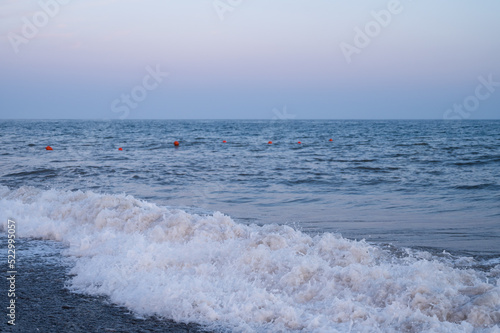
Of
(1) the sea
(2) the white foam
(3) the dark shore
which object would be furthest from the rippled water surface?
(3) the dark shore

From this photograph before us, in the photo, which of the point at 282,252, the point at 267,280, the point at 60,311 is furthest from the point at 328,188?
the point at 60,311

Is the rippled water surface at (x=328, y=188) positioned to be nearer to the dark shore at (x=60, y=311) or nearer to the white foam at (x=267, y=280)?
the white foam at (x=267, y=280)

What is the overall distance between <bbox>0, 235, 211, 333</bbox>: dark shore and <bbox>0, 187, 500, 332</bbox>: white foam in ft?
0.53

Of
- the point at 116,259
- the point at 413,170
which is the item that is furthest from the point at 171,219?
the point at 413,170

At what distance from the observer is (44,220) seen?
850cm

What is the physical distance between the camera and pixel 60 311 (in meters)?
4.41

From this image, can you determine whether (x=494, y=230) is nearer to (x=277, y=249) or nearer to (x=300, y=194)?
(x=277, y=249)

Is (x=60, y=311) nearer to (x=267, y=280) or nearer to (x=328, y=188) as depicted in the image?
(x=267, y=280)

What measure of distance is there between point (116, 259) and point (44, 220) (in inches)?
135

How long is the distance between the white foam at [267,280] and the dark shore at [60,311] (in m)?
0.16

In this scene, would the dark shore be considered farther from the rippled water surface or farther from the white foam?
the rippled water surface

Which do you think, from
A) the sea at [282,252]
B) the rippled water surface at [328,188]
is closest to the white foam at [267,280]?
the sea at [282,252]

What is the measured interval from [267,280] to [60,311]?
217 cm

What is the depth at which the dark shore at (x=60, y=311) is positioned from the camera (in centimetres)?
404
